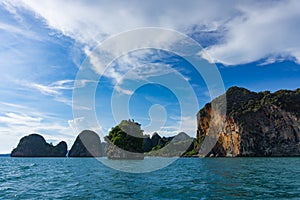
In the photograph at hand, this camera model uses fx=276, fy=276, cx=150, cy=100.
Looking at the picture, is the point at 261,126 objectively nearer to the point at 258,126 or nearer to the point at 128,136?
the point at 258,126

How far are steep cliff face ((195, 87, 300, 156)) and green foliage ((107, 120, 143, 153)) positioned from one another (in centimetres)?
5421

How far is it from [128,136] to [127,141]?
202cm

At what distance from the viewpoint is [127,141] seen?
10962cm

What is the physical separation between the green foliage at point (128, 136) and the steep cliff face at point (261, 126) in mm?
54213

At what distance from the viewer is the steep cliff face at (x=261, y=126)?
134000 millimetres

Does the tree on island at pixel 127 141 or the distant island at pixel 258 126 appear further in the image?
the distant island at pixel 258 126

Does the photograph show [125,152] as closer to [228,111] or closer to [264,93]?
[228,111]

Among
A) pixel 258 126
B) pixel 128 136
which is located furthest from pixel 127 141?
pixel 258 126

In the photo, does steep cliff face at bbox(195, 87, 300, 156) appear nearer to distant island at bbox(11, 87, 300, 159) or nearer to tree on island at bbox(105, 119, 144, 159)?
distant island at bbox(11, 87, 300, 159)

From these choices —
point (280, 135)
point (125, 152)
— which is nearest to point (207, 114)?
point (280, 135)

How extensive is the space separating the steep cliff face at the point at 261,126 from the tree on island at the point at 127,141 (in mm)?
54504

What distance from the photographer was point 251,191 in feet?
60.5

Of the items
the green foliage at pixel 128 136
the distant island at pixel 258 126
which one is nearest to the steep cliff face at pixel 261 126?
the distant island at pixel 258 126

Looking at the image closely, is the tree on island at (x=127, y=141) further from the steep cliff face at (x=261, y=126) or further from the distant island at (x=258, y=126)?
the steep cliff face at (x=261, y=126)
